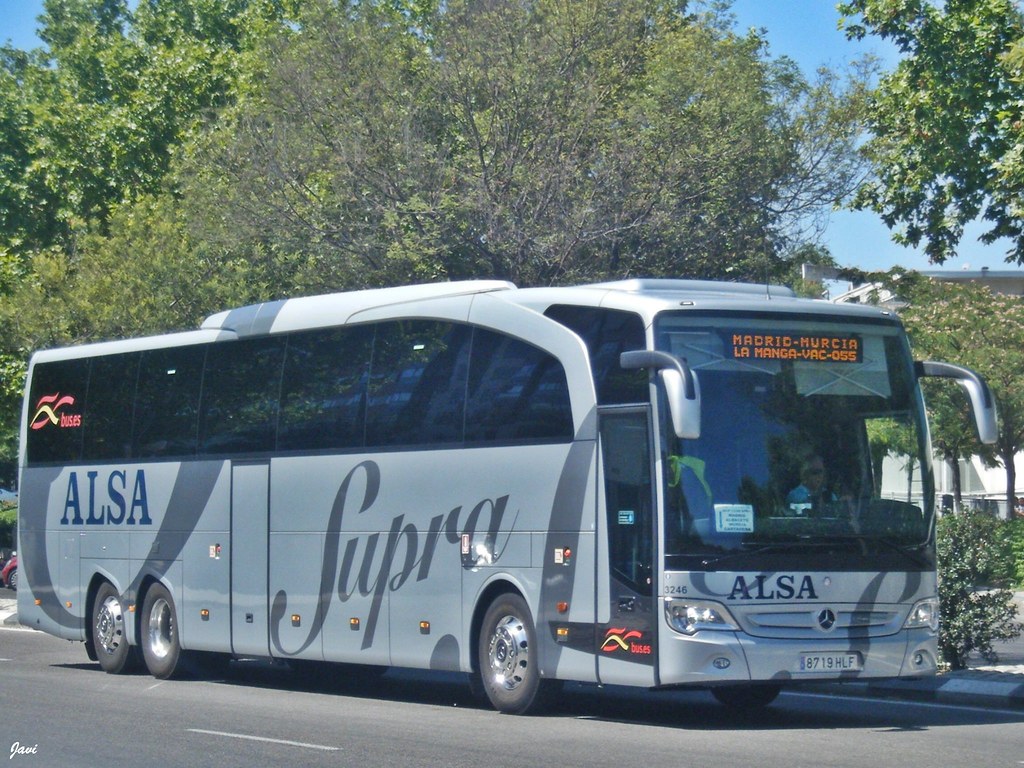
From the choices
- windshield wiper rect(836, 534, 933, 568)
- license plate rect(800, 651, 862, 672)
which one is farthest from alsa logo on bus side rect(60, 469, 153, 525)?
windshield wiper rect(836, 534, 933, 568)

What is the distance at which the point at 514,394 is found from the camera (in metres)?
13.2

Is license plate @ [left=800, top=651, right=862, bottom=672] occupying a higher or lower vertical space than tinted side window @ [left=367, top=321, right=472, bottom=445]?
lower

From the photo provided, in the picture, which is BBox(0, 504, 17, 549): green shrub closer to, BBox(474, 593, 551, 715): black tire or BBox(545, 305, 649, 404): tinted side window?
BBox(474, 593, 551, 715): black tire

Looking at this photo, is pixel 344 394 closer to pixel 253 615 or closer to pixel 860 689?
pixel 253 615

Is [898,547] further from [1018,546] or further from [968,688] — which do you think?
[1018,546]

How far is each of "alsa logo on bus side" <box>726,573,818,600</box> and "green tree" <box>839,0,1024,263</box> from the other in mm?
8773

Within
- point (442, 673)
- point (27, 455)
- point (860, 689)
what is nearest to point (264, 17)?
point (27, 455)

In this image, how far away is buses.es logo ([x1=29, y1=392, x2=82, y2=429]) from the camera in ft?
64.0

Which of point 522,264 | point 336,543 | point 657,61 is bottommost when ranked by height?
point 336,543

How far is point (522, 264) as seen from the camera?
22.6 metres

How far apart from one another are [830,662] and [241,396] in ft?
25.2

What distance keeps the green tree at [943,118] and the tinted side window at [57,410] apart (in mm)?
11122

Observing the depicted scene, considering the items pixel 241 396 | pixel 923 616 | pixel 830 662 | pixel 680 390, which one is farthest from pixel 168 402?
pixel 923 616

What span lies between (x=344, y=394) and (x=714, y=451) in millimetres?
Answer: 4794
